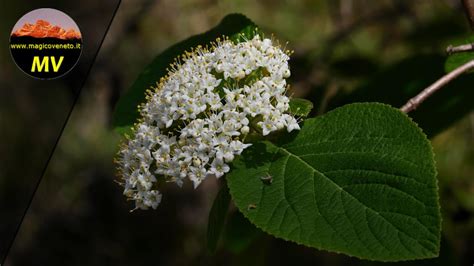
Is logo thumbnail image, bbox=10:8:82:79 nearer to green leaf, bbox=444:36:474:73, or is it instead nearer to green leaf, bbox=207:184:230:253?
green leaf, bbox=207:184:230:253

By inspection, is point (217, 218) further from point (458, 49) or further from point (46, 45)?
point (46, 45)

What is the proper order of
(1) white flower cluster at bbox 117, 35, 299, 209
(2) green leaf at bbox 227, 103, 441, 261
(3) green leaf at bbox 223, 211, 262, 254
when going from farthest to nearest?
(3) green leaf at bbox 223, 211, 262, 254, (1) white flower cluster at bbox 117, 35, 299, 209, (2) green leaf at bbox 227, 103, 441, 261

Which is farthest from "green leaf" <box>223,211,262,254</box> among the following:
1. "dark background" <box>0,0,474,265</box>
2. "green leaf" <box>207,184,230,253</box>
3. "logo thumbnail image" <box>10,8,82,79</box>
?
"dark background" <box>0,0,474,265</box>

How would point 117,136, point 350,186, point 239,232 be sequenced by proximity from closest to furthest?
point 350,186 → point 239,232 → point 117,136

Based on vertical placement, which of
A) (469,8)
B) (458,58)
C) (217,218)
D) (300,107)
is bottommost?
(217,218)

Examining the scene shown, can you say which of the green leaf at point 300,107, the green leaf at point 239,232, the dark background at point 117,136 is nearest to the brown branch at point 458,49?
the green leaf at point 300,107

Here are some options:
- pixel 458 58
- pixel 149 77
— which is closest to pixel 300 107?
pixel 149 77
